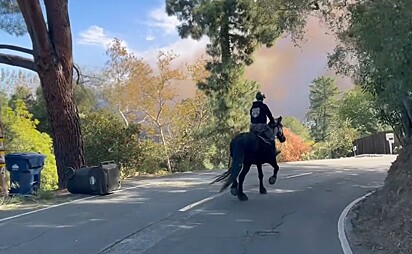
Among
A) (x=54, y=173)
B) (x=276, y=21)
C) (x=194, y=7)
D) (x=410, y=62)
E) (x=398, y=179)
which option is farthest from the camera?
(x=194, y=7)

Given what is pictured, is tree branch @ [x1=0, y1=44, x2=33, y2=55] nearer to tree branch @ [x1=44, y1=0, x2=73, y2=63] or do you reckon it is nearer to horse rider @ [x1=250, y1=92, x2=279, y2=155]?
tree branch @ [x1=44, y1=0, x2=73, y2=63]

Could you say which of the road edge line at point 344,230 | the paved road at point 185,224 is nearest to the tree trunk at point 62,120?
the paved road at point 185,224

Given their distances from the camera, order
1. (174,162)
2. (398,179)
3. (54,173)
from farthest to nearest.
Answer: (174,162)
(54,173)
(398,179)

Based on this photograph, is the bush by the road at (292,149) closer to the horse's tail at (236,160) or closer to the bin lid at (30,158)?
the bin lid at (30,158)

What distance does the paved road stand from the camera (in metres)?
7.48

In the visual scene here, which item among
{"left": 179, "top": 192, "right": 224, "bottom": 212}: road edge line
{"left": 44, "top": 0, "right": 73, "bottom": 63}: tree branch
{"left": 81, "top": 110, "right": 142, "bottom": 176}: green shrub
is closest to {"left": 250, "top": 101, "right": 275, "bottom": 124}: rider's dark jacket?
{"left": 179, "top": 192, "right": 224, "bottom": 212}: road edge line

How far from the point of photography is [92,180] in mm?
13414

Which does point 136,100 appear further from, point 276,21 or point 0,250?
point 0,250

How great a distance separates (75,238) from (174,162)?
25976 mm

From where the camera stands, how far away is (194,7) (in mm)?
27438

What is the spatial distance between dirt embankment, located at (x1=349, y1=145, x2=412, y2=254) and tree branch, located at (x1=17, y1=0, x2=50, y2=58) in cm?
1001

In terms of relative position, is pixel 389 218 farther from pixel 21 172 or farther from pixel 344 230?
pixel 21 172

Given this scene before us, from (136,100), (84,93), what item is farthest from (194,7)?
(136,100)

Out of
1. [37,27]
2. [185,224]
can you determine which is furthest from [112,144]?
[185,224]
